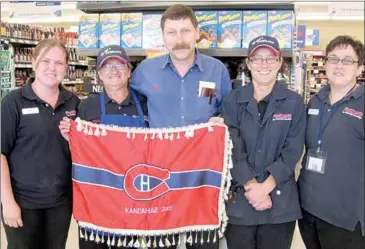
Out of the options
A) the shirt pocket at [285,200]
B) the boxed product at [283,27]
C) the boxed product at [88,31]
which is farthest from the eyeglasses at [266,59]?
the boxed product at [88,31]

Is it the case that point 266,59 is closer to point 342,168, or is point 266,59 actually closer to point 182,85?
point 182,85

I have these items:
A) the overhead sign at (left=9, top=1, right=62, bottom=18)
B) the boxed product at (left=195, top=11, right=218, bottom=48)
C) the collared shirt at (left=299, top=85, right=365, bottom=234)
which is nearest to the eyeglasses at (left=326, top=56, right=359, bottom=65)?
the collared shirt at (left=299, top=85, right=365, bottom=234)

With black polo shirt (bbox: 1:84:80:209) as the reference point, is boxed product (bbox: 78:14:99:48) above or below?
above

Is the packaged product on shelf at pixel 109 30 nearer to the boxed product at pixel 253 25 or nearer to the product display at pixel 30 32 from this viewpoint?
the boxed product at pixel 253 25

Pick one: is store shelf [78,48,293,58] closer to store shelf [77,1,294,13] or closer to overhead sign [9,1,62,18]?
store shelf [77,1,294,13]

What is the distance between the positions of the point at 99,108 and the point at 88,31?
5.03ft

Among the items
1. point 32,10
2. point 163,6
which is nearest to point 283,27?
point 163,6

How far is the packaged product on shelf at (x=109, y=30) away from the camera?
3.61 m

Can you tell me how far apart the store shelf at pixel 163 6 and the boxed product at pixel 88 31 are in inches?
5.5

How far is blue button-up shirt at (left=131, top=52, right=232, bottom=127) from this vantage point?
238 cm

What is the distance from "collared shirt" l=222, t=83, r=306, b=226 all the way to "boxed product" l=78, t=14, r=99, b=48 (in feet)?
6.38

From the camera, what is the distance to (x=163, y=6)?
142 inches

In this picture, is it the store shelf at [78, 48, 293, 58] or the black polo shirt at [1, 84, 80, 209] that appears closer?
the black polo shirt at [1, 84, 80, 209]

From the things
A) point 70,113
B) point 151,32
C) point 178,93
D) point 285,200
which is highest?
point 151,32
